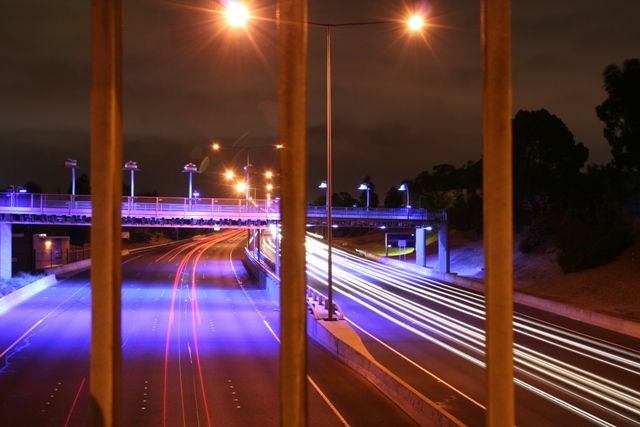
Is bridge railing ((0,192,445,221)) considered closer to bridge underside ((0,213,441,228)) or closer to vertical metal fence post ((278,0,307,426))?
bridge underside ((0,213,441,228))

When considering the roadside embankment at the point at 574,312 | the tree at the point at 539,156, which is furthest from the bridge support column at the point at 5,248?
the tree at the point at 539,156

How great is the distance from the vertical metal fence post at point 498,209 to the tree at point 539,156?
185 ft

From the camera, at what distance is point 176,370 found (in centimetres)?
1931

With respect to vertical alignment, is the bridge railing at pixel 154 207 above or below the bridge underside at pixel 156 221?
above

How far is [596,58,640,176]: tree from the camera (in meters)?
43.6

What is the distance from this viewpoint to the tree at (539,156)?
59.2 metres

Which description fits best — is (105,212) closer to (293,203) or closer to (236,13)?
(293,203)

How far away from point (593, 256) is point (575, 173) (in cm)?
1469

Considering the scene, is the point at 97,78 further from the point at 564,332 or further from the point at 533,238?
the point at 533,238

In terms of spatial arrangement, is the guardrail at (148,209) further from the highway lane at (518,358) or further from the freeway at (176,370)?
the highway lane at (518,358)

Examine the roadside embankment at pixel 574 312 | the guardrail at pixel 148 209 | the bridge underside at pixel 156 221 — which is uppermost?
the guardrail at pixel 148 209

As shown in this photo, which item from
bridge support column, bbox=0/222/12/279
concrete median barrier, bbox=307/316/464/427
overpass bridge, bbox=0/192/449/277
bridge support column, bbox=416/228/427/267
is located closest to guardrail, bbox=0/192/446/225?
overpass bridge, bbox=0/192/449/277

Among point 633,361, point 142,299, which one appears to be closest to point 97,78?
point 633,361

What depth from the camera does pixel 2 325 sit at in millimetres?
29453
